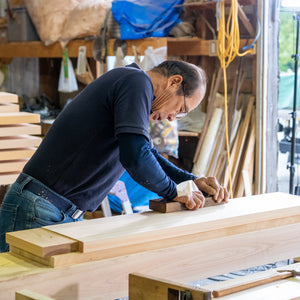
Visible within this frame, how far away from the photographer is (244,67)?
5.75 meters

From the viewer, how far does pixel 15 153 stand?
13.1 ft

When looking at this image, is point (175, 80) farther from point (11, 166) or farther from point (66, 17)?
point (66, 17)

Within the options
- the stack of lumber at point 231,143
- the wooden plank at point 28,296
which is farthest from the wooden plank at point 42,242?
the stack of lumber at point 231,143

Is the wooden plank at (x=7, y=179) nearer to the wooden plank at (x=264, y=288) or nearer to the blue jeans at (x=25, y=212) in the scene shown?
the blue jeans at (x=25, y=212)

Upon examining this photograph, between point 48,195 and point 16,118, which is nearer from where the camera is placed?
point 48,195

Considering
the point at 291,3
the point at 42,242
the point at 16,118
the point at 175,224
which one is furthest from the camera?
the point at 291,3

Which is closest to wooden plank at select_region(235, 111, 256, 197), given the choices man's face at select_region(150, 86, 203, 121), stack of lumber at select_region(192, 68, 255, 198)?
stack of lumber at select_region(192, 68, 255, 198)

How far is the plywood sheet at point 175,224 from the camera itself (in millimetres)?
2200

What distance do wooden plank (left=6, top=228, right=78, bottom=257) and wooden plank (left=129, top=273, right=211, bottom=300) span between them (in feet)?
1.05

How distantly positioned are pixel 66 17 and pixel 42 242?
15.1ft

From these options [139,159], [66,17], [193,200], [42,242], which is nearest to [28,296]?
[42,242]

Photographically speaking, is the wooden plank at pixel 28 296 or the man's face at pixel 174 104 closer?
the wooden plank at pixel 28 296

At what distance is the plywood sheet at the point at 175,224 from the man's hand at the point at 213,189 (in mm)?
55

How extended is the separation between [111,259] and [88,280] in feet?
0.39
